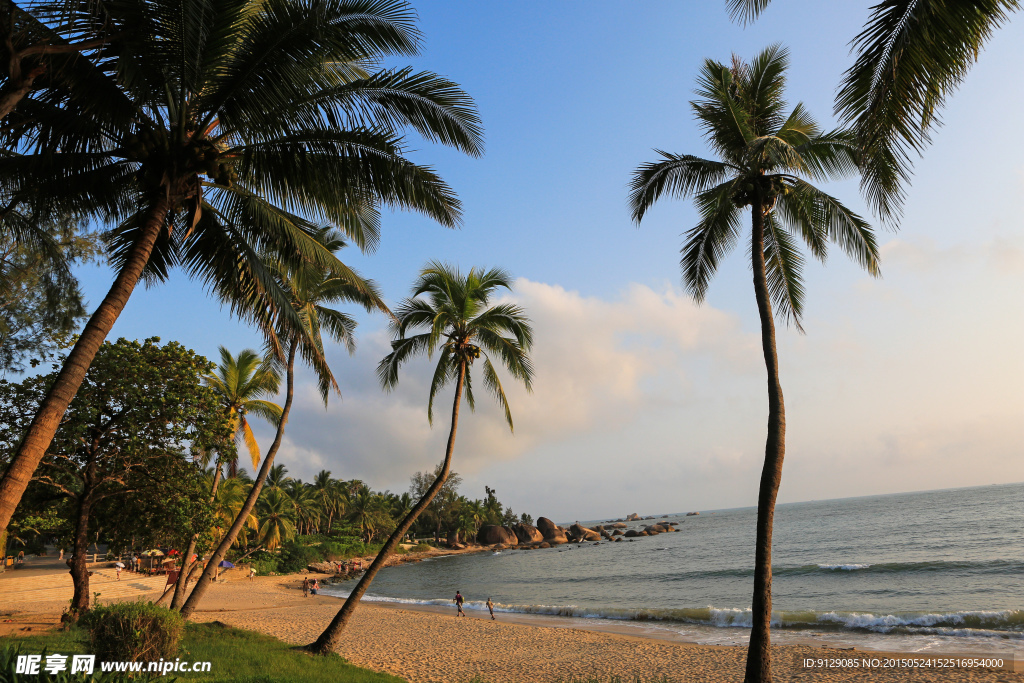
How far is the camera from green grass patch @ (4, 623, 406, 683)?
25.1 feet

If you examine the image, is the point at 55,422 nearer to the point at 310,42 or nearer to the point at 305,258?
the point at 305,258

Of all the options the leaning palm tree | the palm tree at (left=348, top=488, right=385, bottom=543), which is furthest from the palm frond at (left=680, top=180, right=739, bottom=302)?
the palm tree at (left=348, top=488, right=385, bottom=543)

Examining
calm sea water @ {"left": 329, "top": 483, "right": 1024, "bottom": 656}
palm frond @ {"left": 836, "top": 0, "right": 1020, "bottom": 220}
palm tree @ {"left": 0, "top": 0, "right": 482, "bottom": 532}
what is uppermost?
palm tree @ {"left": 0, "top": 0, "right": 482, "bottom": 532}

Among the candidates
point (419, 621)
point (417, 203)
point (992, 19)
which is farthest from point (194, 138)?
point (419, 621)

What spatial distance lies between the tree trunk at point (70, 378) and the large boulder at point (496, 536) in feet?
280

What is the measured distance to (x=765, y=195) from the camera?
8891 mm

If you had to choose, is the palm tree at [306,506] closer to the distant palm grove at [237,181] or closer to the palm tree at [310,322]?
the palm tree at [310,322]

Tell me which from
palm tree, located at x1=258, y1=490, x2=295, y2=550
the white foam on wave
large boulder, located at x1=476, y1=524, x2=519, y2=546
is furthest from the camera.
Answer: large boulder, located at x1=476, y1=524, x2=519, y2=546

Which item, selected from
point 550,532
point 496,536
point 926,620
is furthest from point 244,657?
point 550,532

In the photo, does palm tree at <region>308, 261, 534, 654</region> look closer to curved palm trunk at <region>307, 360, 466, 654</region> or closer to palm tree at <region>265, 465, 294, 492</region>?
curved palm trunk at <region>307, 360, 466, 654</region>

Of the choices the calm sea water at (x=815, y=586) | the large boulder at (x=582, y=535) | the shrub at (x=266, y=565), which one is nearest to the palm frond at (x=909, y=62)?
the calm sea water at (x=815, y=586)

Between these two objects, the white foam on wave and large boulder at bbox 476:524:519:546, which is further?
large boulder at bbox 476:524:519:546

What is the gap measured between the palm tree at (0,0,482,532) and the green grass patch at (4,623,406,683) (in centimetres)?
458

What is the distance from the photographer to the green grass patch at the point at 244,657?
7641mm
